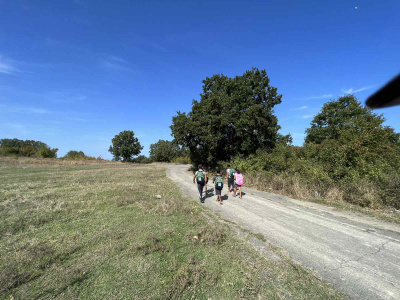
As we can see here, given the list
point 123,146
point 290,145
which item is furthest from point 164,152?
point 290,145

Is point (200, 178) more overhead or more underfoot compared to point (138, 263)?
more overhead

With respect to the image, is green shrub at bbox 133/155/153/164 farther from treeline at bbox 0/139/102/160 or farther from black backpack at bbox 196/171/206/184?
black backpack at bbox 196/171/206/184

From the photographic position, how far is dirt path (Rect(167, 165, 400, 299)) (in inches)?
119

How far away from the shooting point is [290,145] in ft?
56.2

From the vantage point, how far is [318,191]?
941cm

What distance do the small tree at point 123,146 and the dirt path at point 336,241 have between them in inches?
2310

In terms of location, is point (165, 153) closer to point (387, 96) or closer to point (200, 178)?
point (200, 178)

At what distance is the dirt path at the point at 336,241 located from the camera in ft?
9.91

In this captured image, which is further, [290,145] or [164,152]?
[164,152]

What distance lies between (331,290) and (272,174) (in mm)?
10414

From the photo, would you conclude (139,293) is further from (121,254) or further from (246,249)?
(246,249)

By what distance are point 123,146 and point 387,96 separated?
64617mm

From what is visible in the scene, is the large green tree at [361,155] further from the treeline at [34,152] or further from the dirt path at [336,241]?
the treeline at [34,152]

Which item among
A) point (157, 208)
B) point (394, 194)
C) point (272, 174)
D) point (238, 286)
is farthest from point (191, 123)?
point (238, 286)
